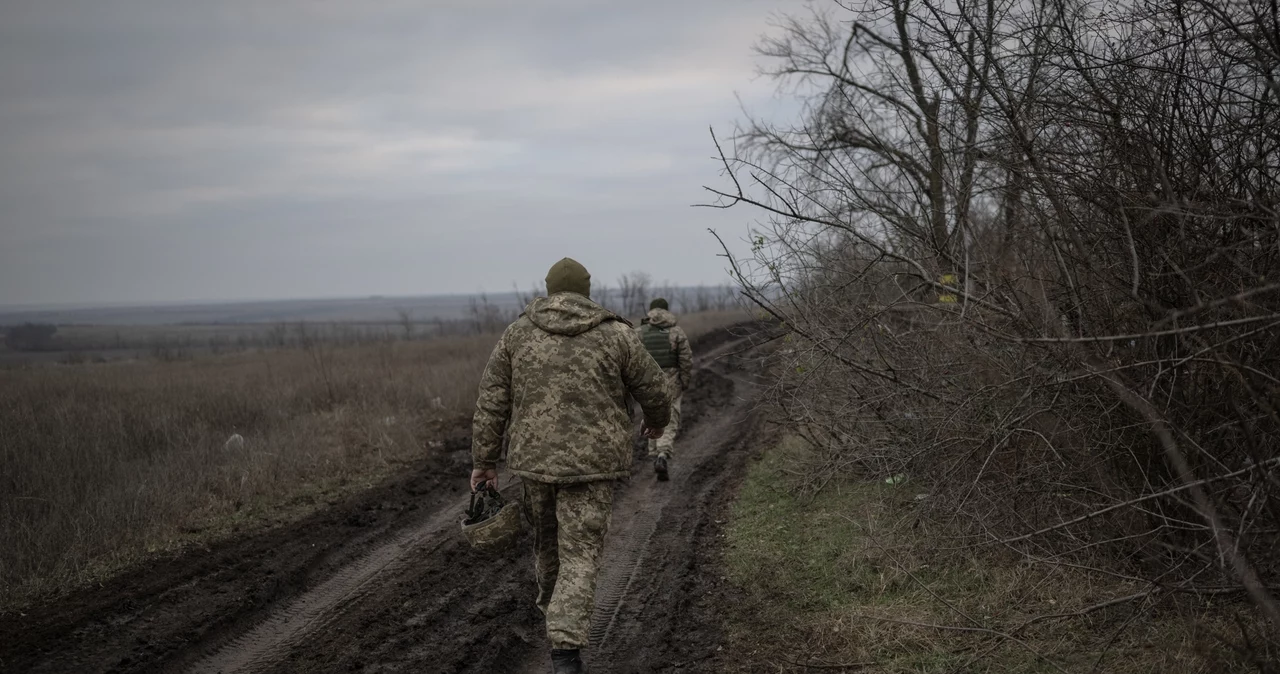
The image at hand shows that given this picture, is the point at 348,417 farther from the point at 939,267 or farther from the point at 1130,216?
the point at 1130,216

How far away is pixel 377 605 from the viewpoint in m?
6.04

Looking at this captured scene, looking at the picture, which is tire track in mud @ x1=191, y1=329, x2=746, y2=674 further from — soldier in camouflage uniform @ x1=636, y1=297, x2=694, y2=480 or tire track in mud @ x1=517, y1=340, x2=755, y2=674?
soldier in camouflage uniform @ x1=636, y1=297, x2=694, y2=480

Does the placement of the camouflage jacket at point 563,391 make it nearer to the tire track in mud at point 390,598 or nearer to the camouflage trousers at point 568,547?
the camouflage trousers at point 568,547

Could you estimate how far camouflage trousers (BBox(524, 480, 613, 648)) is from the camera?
178 inches

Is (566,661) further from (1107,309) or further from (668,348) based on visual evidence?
(668,348)

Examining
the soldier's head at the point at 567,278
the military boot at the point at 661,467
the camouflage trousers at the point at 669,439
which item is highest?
the soldier's head at the point at 567,278

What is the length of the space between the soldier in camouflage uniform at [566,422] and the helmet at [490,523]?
16cm

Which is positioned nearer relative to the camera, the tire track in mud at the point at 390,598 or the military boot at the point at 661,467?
the tire track in mud at the point at 390,598

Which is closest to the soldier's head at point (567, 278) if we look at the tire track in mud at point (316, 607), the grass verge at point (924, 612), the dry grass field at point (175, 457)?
the grass verge at point (924, 612)

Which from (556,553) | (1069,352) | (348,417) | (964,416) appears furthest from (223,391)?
(1069,352)

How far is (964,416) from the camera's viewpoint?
559 centimetres

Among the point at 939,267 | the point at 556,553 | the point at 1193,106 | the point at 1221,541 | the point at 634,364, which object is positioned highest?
the point at 1193,106

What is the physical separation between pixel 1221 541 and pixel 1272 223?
1.65 metres

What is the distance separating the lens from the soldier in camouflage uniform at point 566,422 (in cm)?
465
